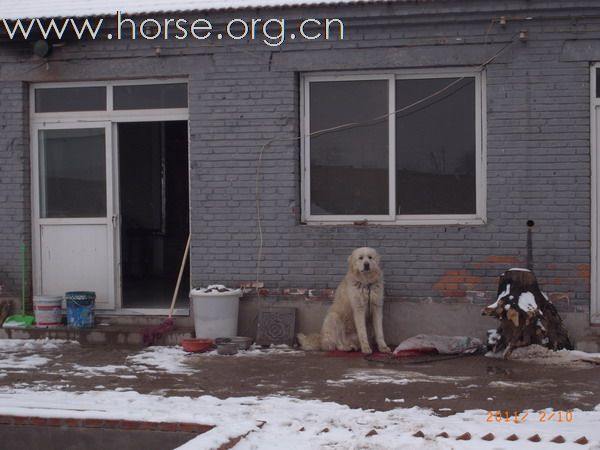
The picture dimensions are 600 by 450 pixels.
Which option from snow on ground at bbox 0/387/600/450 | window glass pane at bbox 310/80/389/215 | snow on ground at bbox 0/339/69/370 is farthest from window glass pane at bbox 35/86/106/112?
snow on ground at bbox 0/387/600/450

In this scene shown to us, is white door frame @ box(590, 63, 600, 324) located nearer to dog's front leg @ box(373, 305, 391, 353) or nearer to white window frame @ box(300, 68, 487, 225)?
white window frame @ box(300, 68, 487, 225)

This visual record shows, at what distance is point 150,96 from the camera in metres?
9.20

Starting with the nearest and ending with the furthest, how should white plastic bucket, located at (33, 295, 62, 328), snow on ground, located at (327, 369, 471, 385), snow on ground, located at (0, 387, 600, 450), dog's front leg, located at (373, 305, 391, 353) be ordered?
snow on ground, located at (0, 387, 600, 450), snow on ground, located at (327, 369, 471, 385), dog's front leg, located at (373, 305, 391, 353), white plastic bucket, located at (33, 295, 62, 328)

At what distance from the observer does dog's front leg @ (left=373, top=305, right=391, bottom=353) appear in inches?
317

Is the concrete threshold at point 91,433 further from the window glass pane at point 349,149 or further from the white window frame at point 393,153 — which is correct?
the window glass pane at point 349,149

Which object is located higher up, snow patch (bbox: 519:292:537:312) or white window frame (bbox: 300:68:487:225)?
white window frame (bbox: 300:68:487:225)

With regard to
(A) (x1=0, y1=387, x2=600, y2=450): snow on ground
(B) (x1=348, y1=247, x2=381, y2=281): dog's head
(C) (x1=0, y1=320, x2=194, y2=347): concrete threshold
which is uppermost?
(B) (x1=348, y1=247, x2=381, y2=281): dog's head

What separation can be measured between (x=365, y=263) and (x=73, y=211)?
12.4ft

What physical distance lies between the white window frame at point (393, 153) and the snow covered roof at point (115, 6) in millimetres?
856

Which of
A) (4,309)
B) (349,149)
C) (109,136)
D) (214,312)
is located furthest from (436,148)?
(4,309)

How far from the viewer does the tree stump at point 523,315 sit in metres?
7.49

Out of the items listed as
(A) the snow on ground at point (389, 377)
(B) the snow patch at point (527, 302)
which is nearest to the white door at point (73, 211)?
(A) the snow on ground at point (389, 377)

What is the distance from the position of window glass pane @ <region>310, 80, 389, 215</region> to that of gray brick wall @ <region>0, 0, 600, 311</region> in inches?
9.8
